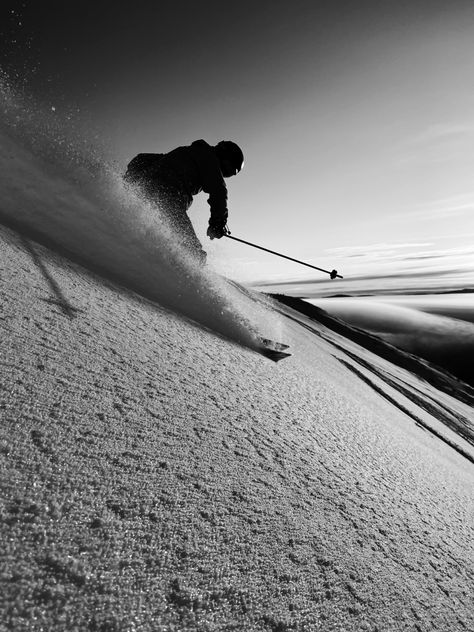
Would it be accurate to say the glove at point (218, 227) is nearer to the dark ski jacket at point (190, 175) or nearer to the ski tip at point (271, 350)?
the dark ski jacket at point (190, 175)

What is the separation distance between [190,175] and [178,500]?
3.03 meters

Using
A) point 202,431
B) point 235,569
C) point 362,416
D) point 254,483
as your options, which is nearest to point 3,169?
point 202,431

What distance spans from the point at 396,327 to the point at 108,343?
898 inches

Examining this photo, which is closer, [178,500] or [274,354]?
[178,500]

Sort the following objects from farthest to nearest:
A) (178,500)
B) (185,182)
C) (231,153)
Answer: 1. (231,153)
2. (185,182)
3. (178,500)

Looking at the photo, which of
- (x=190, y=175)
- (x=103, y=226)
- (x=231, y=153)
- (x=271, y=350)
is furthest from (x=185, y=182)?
(x=271, y=350)

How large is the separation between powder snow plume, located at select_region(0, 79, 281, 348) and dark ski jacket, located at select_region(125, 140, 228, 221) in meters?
0.33

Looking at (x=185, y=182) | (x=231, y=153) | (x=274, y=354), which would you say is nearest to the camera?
(x=274, y=354)

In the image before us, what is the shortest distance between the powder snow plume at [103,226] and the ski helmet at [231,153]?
1.10m

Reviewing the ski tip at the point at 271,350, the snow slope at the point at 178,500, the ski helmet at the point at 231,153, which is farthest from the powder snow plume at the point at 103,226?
the ski helmet at the point at 231,153

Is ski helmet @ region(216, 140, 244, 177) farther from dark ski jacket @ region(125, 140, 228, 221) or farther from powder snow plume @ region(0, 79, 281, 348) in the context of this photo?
powder snow plume @ region(0, 79, 281, 348)

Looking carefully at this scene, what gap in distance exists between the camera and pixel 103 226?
2221 mm

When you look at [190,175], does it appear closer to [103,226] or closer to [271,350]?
[103,226]

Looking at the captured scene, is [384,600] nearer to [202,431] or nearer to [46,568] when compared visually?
[202,431]
